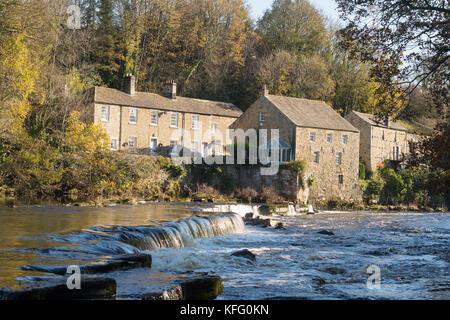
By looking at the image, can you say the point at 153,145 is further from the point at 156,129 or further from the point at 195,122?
the point at 195,122

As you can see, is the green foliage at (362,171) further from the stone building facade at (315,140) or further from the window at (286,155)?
the window at (286,155)

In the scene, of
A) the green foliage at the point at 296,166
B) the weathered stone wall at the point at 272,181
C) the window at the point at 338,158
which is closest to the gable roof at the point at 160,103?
the weathered stone wall at the point at 272,181

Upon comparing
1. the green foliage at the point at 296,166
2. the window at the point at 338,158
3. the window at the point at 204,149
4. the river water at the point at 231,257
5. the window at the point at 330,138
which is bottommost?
the river water at the point at 231,257

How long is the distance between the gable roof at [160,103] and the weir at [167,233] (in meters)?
23.5

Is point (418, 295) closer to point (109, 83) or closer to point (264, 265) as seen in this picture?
point (264, 265)

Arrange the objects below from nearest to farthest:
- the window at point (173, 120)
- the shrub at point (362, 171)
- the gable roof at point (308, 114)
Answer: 1. the gable roof at point (308, 114)
2. the window at point (173, 120)
3. the shrub at point (362, 171)

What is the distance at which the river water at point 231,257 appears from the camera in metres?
8.91

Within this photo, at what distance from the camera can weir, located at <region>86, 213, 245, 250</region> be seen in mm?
12773

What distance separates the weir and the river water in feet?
0.09

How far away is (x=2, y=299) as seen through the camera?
6594 millimetres

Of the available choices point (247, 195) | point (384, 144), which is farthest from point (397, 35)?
point (384, 144)

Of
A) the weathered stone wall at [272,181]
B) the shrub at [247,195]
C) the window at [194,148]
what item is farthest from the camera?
the window at [194,148]
